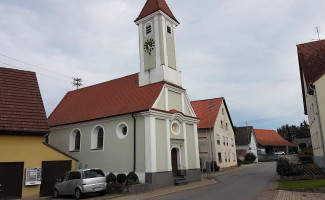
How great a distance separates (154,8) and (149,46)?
11.9 ft

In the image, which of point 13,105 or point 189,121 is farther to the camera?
point 189,121

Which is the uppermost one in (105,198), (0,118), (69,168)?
(0,118)

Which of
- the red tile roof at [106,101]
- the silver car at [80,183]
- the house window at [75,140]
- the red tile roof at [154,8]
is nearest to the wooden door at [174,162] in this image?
the red tile roof at [106,101]

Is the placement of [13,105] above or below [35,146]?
above

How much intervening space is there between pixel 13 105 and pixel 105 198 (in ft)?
26.9

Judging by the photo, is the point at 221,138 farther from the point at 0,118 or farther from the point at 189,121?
the point at 0,118

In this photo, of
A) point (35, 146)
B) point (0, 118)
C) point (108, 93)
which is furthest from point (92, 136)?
point (0, 118)

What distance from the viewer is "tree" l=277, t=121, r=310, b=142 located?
112 metres

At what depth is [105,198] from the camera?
16.3 meters

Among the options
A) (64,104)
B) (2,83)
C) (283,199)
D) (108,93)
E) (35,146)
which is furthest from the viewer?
(64,104)

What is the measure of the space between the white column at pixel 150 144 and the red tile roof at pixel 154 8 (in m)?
10.6

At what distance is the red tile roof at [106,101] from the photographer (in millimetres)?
23156

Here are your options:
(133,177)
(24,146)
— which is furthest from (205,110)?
(24,146)

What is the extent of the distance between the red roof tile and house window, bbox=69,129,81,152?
16.8 meters
